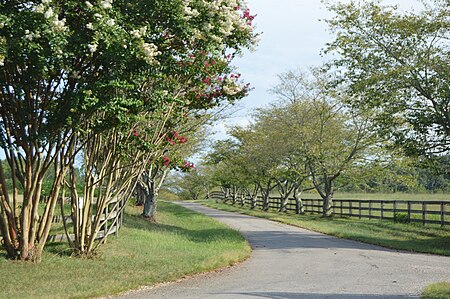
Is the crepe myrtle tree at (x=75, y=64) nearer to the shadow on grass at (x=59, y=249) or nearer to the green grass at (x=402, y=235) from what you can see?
the shadow on grass at (x=59, y=249)

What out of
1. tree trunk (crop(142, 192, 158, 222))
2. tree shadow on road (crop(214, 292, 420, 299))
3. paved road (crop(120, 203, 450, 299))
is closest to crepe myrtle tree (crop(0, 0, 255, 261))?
paved road (crop(120, 203, 450, 299))

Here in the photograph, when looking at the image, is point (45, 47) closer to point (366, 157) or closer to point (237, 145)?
point (366, 157)

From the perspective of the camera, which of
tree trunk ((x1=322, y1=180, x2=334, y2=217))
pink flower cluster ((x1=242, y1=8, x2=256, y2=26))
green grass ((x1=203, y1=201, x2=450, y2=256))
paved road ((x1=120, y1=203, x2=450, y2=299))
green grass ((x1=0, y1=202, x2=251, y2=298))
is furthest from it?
tree trunk ((x1=322, y1=180, x2=334, y2=217))

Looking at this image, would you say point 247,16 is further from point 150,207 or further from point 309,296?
point 150,207

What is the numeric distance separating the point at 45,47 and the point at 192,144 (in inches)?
692

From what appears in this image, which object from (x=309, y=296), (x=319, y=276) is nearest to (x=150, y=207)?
(x=319, y=276)

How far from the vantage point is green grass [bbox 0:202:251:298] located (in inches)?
330

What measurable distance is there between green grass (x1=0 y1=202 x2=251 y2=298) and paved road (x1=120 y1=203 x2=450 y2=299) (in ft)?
1.53

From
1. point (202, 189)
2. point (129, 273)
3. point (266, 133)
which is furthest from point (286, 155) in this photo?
point (202, 189)

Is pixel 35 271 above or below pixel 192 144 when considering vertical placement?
below

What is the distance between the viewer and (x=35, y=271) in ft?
31.5

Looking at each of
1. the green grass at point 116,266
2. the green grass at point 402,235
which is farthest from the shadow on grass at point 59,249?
the green grass at point 402,235

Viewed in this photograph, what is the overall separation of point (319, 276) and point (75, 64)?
20.9 feet

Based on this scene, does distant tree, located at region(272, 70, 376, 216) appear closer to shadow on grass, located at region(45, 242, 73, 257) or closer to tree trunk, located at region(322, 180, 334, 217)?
tree trunk, located at region(322, 180, 334, 217)
